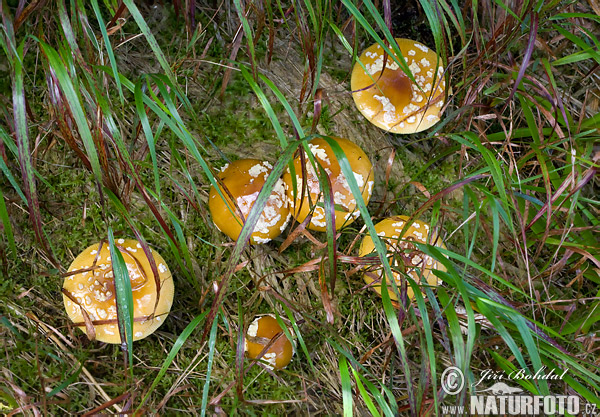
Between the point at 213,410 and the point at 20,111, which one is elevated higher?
the point at 20,111

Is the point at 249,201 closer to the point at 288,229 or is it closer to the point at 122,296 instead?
the point at 288,229

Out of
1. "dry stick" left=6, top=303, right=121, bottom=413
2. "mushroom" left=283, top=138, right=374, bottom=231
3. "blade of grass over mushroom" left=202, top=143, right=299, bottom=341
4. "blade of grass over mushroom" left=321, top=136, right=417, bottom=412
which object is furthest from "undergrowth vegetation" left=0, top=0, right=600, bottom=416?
"blade of grass over mushroom" left=202, top=143, right=299, bottom=341

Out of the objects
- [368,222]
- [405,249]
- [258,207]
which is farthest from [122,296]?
[405,249]

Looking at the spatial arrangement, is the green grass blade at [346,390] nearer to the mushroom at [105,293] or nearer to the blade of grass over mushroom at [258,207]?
the blade of grass over mushroom at [258,207]

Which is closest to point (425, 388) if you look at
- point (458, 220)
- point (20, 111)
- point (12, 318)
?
point (458, 220)

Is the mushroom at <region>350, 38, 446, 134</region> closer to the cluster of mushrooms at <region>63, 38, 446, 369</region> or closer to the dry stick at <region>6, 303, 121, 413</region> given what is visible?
the cluster of mushrooms at <region>63, 38, 446, 369</region>

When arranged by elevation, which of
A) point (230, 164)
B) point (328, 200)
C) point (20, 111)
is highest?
point (20, 111)

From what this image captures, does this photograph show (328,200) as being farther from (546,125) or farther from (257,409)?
(546,125)
